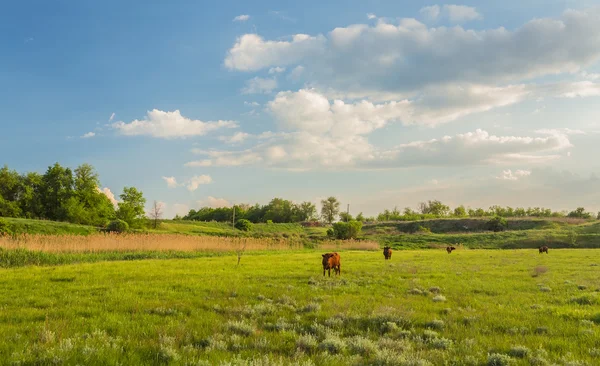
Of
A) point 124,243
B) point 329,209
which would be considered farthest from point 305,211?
point 124,243

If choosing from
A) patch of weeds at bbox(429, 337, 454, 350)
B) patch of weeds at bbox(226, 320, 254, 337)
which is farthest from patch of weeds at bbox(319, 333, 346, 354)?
patch of weeds at bbox(429, 337, 454, 350)

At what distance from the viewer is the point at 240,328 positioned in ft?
27.2

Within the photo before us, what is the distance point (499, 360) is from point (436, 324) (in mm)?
2577

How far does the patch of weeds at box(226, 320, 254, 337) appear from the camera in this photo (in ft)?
26.7

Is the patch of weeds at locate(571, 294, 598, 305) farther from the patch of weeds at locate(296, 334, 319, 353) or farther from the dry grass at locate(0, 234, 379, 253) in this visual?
the dry grass at locate(0, 234, 379, 253)

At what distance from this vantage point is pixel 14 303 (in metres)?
11.4

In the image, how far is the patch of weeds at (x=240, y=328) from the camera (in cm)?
814

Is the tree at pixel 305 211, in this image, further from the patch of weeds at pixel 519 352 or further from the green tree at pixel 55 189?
the patch of weeds at pixel 519 352

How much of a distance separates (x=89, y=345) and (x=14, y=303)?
6469 millimetres

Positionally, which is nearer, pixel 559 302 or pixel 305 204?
pixel 559 302

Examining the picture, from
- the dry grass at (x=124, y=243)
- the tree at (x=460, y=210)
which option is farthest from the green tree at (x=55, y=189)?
the tree at (x=460, y=210)

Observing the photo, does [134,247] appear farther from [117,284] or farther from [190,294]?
[190,294]

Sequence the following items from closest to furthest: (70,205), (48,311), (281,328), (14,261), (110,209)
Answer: (281,328) < (48,311) < (14,261) < (70,205) < (110,209)

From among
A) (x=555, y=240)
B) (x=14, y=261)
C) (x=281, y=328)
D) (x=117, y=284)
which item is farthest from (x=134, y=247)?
(x=555, y=240)
